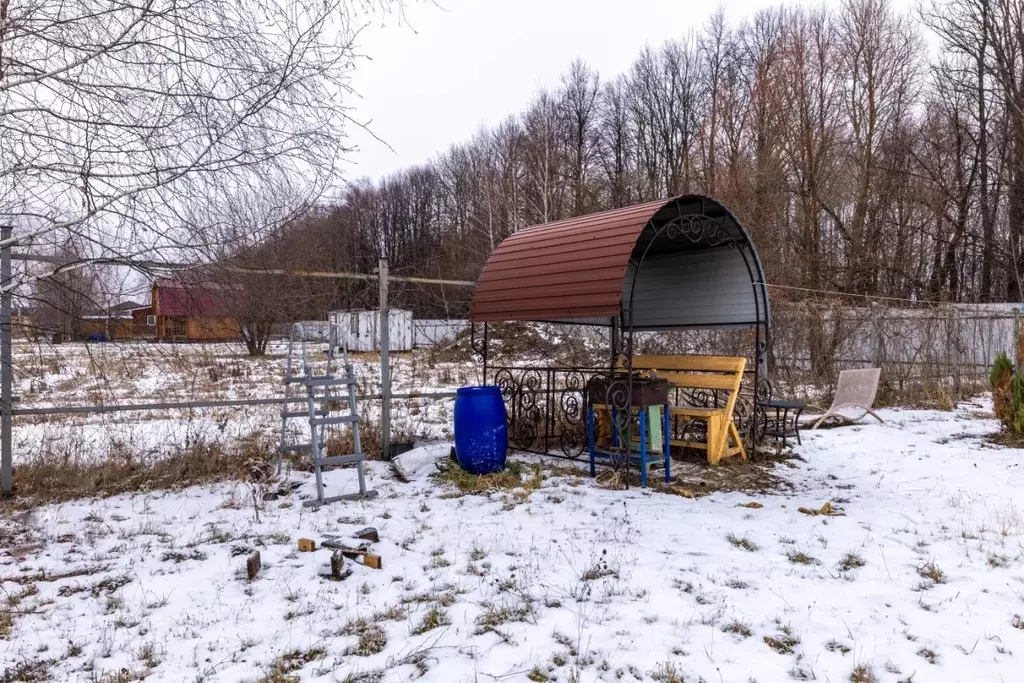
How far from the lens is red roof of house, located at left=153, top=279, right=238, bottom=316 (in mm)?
3865

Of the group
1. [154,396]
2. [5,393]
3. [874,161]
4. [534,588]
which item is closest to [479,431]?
[534,588]

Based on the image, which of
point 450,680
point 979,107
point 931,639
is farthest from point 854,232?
point 450,680

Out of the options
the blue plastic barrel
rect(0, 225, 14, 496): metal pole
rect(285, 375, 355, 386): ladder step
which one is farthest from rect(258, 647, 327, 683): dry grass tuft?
the blue plastic barrel

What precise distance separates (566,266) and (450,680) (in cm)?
425

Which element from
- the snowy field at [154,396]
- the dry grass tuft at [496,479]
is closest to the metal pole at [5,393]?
the snowy field at [154,396]

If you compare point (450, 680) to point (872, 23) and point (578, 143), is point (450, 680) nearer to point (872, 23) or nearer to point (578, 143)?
point (872, 23)

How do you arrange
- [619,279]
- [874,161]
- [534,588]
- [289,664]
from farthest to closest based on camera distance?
[874,161], [619,279], [534,588], [289,664]

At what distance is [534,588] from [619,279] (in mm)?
2920

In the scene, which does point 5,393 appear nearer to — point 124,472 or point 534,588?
point 124,472

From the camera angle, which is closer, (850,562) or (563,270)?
(850,562)

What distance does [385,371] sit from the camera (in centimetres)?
691

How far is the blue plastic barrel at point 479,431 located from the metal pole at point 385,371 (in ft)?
3.04

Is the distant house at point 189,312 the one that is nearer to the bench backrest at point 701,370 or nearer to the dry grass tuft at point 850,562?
the dry grass tuft at point 850,562

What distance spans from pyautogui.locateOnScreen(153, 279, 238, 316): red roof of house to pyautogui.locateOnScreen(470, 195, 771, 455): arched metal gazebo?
2973 mm
